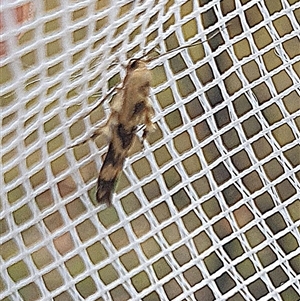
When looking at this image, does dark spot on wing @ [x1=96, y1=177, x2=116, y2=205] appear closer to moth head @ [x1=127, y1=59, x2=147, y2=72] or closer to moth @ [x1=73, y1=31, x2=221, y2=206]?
moth @ [x1=73, y1=31, x2=221, y2=206]

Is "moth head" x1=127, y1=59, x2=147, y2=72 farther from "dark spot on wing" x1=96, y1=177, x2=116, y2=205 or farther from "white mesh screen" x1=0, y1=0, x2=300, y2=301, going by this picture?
"dark spot on wing" x1=96, y1=177, x2=116, y2=205

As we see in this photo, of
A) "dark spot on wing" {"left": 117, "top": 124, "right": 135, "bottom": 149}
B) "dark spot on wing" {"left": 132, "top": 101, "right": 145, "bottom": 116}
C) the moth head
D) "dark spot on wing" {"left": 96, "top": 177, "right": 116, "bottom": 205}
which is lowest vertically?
"dark spot on wing" {"left": 96, "top": 177, "right": 116, "bottom": 205}

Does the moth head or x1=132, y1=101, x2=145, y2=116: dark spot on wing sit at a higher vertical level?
the moth head

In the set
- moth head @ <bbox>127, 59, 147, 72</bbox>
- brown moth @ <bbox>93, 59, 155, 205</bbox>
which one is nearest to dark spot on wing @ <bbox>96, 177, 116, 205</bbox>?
brown moth @ <bbox>93, 59, 155, 205</bbox>

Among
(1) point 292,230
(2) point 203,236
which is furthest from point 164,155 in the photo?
(1) point 292,230

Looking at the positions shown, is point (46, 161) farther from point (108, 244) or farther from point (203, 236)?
point (203, 236)

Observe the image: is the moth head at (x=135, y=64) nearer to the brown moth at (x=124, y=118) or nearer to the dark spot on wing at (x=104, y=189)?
the brown moth at (x=124, y=118)

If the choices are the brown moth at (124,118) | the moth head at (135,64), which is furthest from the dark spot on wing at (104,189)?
the moth head at (135,64)

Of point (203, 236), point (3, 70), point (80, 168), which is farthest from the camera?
point (203, 236)
